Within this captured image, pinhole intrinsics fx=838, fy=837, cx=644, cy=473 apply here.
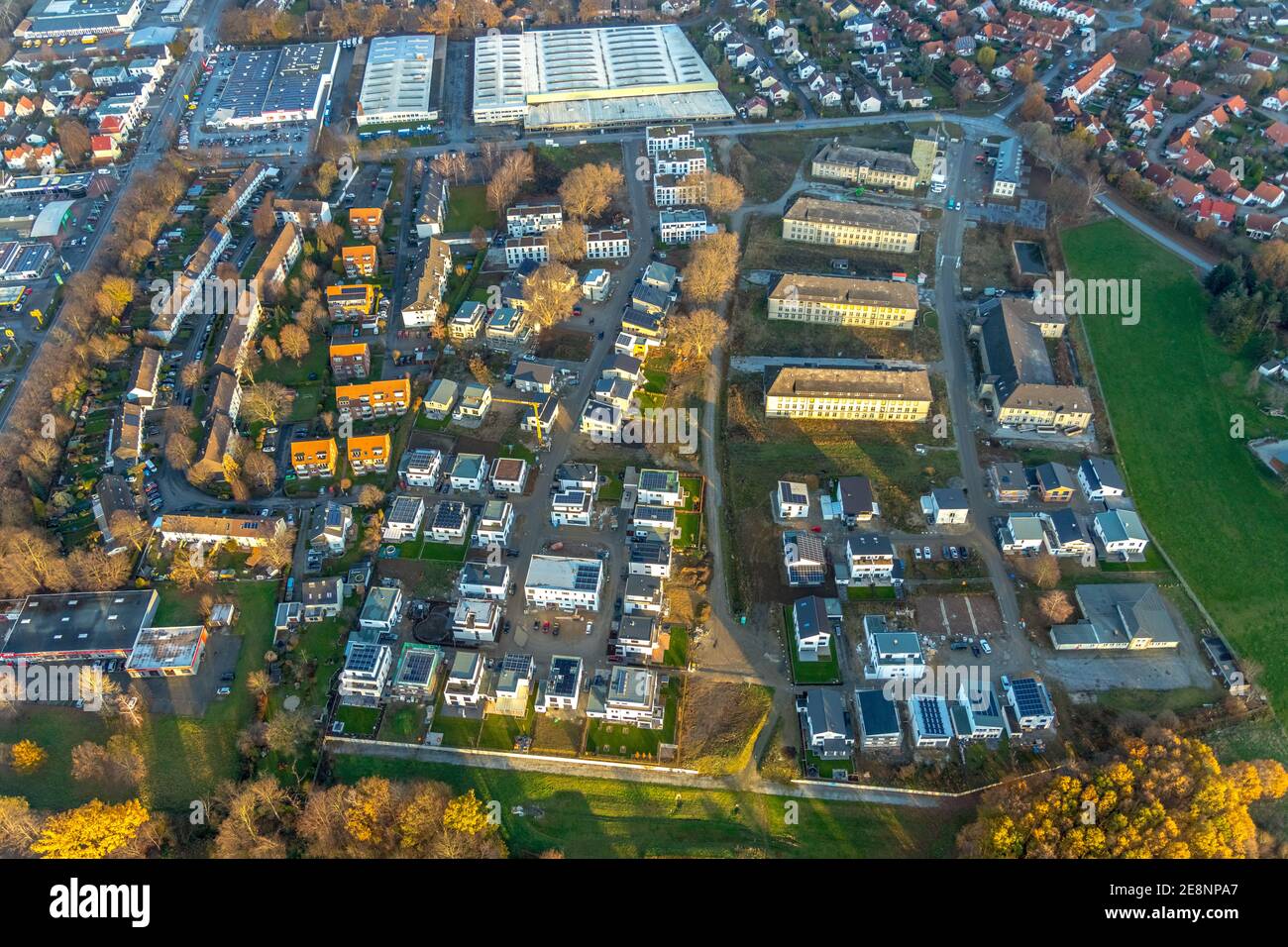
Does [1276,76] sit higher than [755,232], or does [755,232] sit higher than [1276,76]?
[1276,76]

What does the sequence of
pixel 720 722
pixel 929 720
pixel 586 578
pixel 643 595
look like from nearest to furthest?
pixel 929 720, pixel 720 722, pixel 643 595, pixel 586 578

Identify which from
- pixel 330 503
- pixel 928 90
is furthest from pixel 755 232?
pixel 330 503

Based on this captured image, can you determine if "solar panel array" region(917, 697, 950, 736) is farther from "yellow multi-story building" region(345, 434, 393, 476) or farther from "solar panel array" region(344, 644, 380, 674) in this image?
"yellow multi-story building" region(345, 434, 393, 476)

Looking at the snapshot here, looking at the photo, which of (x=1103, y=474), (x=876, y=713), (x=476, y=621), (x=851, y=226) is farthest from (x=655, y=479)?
(x=851, y=226)

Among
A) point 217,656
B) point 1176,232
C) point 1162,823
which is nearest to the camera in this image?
point 1162,823

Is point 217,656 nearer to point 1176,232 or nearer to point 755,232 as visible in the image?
point 755,232

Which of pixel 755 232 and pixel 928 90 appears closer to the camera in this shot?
pixel 755 232

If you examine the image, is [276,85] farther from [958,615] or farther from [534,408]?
[958,615]
